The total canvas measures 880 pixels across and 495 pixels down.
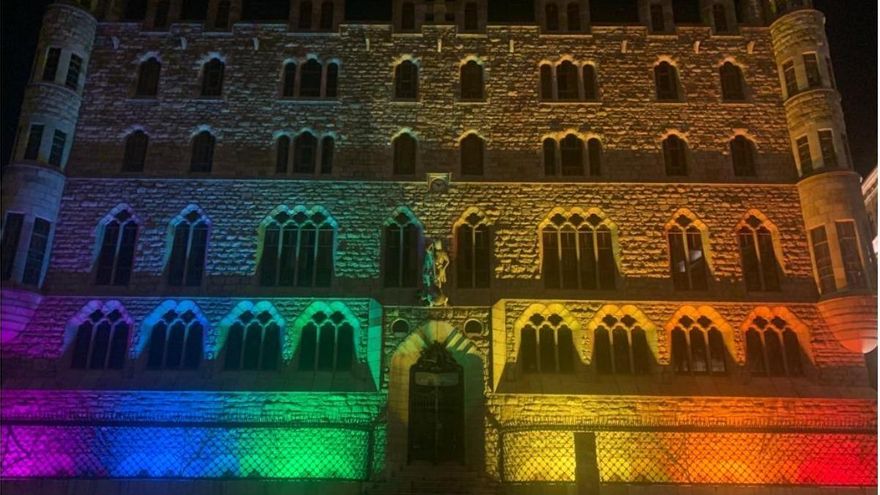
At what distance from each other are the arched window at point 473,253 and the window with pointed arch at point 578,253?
161 centimetres

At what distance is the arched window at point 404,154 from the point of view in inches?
830

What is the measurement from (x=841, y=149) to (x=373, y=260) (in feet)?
44.9

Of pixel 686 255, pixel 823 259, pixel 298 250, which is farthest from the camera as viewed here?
pixel 686 255

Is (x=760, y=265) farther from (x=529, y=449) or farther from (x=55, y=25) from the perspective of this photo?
(x=55, y=25)

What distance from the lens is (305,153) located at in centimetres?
2128

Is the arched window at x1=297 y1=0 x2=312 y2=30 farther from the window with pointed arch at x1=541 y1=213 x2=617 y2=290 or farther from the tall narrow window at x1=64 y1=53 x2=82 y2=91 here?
the window with pointed arch at x1=541 y1=213 x2=617 y2=290

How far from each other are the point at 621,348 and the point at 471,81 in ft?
30.1

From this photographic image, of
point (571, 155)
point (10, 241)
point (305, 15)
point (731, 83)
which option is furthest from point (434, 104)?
point (10, 241)

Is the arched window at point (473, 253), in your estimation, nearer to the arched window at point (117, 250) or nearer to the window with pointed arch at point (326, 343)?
the window with pointed arch at point (326, 343)

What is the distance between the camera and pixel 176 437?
18328 millimetres

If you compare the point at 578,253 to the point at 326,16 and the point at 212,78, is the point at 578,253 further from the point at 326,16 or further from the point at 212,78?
the point at 212,78

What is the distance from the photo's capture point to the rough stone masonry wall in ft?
69.1

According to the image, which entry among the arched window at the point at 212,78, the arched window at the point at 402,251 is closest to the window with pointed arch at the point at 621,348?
the arched window at the point at 402,251

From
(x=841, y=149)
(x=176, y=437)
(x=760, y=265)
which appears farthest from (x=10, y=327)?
(x=841, y=149)
